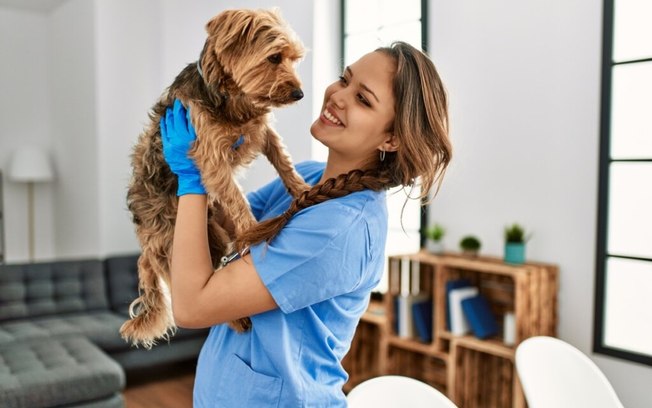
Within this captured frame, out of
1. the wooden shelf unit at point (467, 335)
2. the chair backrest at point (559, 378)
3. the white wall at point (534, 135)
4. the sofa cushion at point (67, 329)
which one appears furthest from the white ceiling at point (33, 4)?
the chair backrest at point (559, 378)

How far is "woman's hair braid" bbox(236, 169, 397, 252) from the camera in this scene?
3.78 feet

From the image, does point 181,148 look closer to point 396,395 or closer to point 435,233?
point 396,395

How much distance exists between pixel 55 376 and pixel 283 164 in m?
2.29

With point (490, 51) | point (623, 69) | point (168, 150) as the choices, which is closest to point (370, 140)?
point (168, 150)

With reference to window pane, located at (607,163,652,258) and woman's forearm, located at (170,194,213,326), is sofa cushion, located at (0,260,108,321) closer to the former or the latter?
woman's forearm, located at (170,194,213,326)

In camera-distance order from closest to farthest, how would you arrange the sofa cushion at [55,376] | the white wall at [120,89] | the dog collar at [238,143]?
the dog collar at [238,143], the sofa cushion at [55,376], the white wall at [120,89]

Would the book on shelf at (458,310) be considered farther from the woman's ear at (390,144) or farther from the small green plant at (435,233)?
the woman's ear at (390,144)

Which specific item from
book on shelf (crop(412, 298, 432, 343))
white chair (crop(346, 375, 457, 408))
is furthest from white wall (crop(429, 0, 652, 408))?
white chair (crop(346, 375, 457, 408))

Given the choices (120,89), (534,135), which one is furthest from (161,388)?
(534,135)

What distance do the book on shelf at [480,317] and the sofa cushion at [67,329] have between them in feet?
7.52

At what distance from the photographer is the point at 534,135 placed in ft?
10.2

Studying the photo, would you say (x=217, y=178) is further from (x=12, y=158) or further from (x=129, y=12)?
(x=12, y=158)

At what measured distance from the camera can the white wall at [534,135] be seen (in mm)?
2902

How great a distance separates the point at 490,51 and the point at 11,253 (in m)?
5.17
